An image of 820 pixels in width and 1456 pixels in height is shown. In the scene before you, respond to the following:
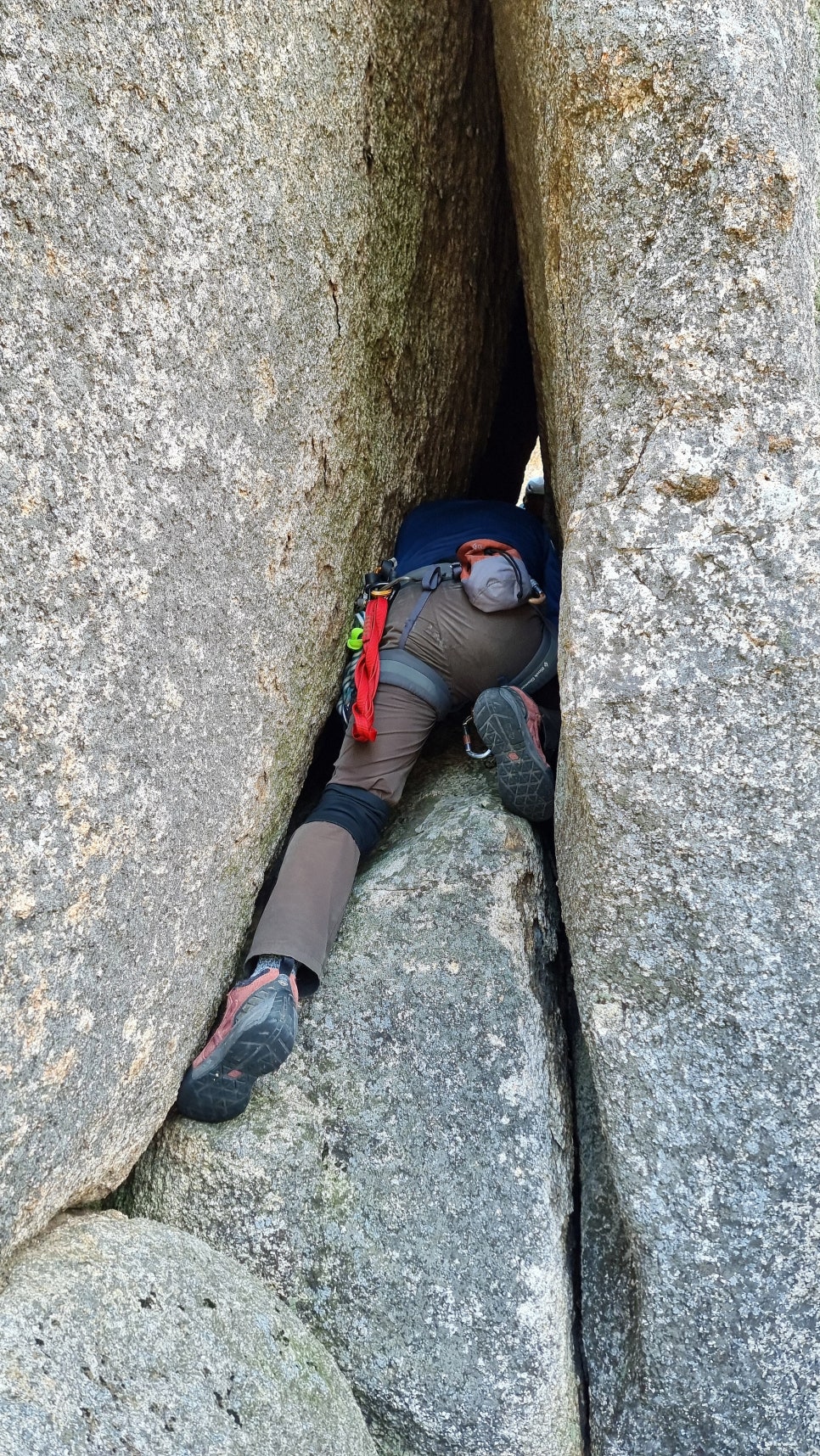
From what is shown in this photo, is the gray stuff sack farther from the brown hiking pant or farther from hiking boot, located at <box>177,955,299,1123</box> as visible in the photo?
hiking boot, located at <box>177,955,299,1123</box>

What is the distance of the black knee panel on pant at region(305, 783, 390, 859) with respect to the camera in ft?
11.9

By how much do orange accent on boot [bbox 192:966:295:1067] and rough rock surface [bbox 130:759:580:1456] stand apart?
0.69ft

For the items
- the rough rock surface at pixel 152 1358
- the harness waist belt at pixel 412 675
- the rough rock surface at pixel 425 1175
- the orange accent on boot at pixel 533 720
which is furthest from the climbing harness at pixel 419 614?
the rough rock surface at pixel 152 1358

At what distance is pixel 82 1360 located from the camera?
8.02 feet

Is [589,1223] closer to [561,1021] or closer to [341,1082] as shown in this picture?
[561,1021]

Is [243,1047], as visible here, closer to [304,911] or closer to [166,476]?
[304,911]

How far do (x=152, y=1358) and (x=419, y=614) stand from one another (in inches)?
91.1

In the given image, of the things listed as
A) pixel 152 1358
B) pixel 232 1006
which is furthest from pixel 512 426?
pixel 152 1358

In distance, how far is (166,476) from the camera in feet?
9.17

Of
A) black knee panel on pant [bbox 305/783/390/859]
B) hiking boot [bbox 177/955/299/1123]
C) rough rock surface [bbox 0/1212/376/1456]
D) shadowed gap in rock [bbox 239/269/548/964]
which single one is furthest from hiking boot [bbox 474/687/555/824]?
rough rock surface [bbox 0/1212/376/1456]

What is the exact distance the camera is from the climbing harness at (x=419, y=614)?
373 cm

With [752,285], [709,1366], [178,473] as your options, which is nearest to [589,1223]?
[709,1366]

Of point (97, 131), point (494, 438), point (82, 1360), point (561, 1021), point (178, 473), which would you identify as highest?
point (97, 131)

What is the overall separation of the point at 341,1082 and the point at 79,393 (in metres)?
2.00
